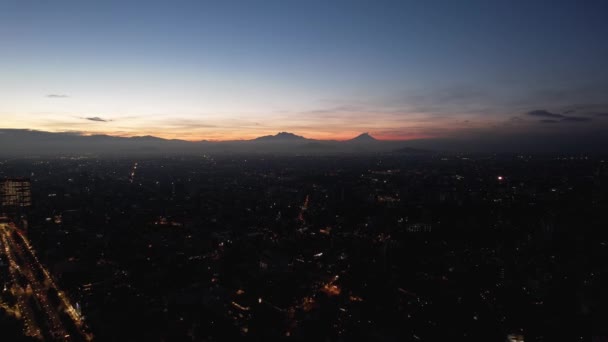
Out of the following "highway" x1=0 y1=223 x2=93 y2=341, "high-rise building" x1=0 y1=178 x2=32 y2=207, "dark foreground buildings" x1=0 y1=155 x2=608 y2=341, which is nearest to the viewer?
"highway" x1=0 y1=223 x2=93 y2=341

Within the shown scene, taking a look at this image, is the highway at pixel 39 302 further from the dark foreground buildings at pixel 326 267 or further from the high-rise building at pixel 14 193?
the high-rise building at pixel 14 193

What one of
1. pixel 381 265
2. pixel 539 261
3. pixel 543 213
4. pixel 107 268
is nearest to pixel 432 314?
pixel 381 265

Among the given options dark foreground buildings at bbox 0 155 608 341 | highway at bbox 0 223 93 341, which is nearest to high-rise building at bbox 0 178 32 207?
dark foreground buildings at bbox 0 155 608 341

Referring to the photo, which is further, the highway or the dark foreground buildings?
the dark foreground buildings

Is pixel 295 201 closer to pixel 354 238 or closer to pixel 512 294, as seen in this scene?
pixel 354 238

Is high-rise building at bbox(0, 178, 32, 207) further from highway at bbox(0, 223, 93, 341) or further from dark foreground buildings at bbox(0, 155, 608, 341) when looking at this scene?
highway at bbox(0, 223, 93, 341)
